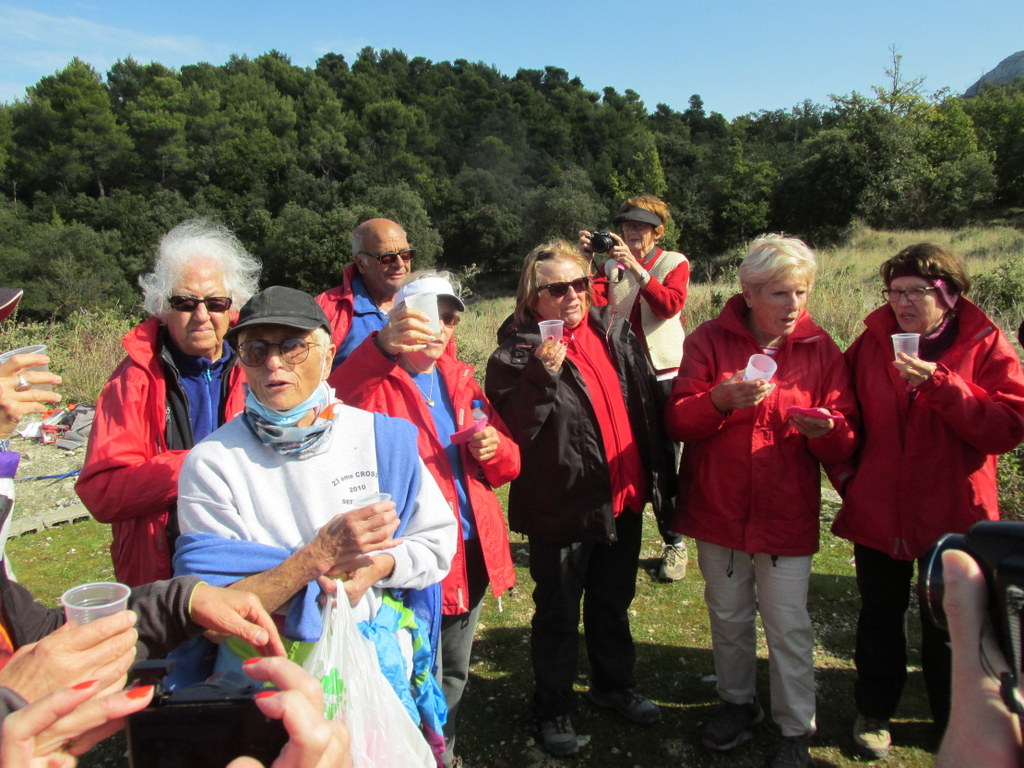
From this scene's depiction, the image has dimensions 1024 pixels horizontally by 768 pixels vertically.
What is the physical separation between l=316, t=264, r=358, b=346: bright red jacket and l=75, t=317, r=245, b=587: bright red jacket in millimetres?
1189

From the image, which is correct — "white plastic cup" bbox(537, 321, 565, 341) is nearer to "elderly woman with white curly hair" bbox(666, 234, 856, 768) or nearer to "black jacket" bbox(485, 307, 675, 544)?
"black jacket" bbox(485, 307, 675, 544)

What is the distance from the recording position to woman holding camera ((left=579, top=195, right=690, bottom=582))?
14.1ft

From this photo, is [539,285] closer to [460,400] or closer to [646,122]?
[460,400]

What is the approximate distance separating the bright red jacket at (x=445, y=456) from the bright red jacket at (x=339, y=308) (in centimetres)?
116

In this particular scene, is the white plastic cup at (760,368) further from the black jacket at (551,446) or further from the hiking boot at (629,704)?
the hiking boot at (629,704)

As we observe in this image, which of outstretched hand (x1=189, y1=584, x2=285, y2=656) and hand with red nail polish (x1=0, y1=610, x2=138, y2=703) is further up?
hand with red nail polish (x1=0, y1=610, x2=138, y2=703)

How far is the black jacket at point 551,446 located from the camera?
9.17ft

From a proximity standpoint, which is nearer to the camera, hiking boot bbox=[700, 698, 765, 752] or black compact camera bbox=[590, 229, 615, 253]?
hiking boot bbox=[700, 698, 765, 752]

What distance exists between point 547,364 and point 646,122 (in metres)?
80.2

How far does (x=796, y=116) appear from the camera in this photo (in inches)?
2571

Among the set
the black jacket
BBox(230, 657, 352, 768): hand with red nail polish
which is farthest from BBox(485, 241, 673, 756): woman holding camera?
BBox(230, 657, 352, 768): hand with red nail polish

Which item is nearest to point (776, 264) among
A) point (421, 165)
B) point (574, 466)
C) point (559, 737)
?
point (574, 466)

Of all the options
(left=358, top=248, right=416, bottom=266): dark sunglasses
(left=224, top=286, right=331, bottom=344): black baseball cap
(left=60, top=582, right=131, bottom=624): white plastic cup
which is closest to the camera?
(left=60, top=582, right=131, bottom=624): white plastic cup

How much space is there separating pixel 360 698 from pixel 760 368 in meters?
1.81
